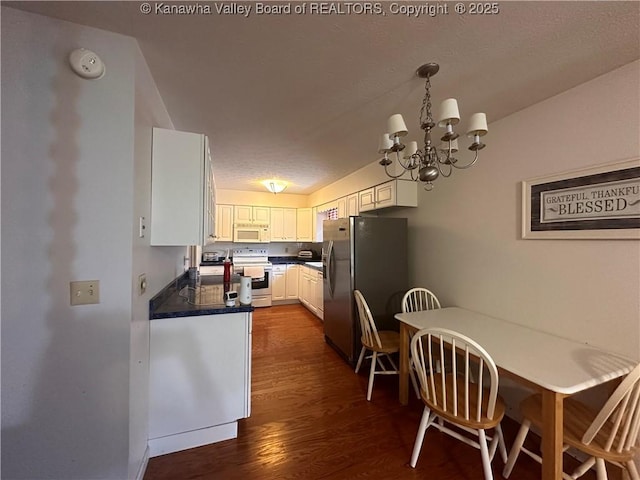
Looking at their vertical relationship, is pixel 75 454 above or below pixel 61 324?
below

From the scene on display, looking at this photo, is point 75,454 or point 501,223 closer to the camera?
point 75,454

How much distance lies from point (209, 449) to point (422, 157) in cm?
231

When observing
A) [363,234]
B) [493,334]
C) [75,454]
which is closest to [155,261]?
[75,454]

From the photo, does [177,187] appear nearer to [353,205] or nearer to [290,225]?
[353,205]

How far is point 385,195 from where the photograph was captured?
298 centimetres

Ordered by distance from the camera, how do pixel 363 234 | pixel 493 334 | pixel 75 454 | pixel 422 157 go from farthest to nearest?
pixel 363 234, pixel 493 334, pixel 422 157, pixel 75 454

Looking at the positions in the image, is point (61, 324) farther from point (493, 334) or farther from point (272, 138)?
point (493, 334)

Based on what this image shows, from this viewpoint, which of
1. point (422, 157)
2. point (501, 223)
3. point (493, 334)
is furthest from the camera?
point (501, 223)

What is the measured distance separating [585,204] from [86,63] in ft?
9.22

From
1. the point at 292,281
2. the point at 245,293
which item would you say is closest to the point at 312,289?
the point at 292,281

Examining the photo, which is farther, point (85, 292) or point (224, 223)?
point (224, 223)

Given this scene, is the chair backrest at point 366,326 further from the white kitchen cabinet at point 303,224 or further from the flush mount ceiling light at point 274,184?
the white kitchen cabinet at point 303,224

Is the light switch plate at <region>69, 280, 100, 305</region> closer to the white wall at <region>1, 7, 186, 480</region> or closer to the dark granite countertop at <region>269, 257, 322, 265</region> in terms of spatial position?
the white wall at <region>1, 7, 186, 480</region>

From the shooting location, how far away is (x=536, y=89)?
1.66 metres
